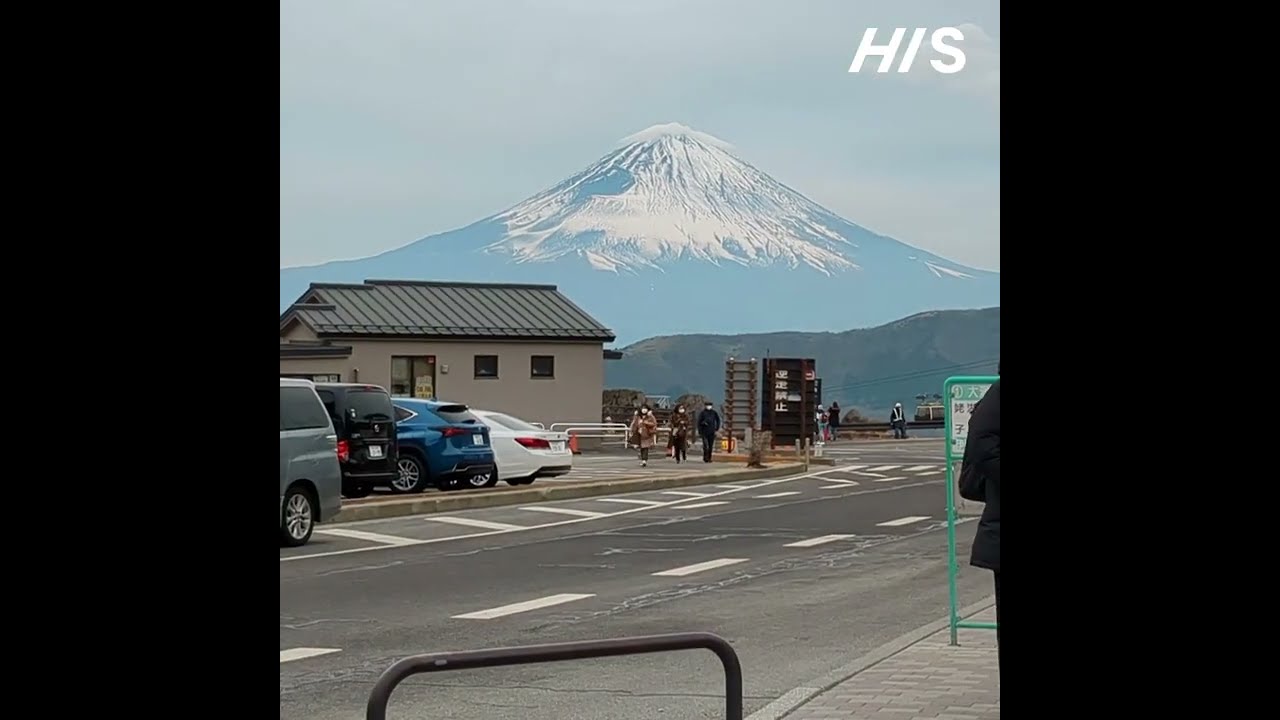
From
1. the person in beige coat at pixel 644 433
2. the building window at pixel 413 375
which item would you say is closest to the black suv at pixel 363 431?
the person in beige coat at pixel 644 433

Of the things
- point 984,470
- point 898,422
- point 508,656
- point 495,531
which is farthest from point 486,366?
point 508,656

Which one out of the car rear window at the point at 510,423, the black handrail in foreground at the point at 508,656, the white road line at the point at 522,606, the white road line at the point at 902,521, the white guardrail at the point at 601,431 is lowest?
the white road line at the point at 522,606

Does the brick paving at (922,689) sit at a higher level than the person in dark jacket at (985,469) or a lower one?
lower

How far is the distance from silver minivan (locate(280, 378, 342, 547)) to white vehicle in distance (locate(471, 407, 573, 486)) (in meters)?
9.02

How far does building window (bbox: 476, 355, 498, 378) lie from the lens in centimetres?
5172

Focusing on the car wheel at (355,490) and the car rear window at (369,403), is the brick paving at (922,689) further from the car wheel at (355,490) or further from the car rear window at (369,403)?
the car wheel at (355,490)

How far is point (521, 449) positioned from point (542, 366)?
80.2 feet

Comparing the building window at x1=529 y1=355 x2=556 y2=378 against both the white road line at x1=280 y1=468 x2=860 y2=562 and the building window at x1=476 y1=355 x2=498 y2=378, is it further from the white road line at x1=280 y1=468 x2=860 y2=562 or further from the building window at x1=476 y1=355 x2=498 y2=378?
the white road line at x1=280 y1=468 x2=860 y2=562

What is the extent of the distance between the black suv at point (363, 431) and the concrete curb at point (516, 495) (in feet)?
1.47

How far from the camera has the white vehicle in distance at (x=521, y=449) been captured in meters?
28.2

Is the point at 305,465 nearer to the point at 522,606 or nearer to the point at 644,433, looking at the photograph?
the point at 522,606
